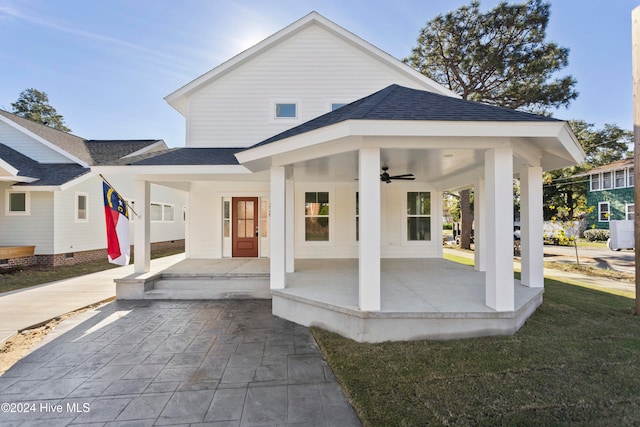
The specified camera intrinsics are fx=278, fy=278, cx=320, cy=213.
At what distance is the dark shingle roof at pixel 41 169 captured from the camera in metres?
10.1

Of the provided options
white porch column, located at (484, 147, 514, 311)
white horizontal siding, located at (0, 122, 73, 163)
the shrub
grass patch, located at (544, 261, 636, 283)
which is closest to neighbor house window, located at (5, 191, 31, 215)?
white horizontal siding, located at (0, 122, 73, 163)

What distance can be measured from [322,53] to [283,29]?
1350 mm

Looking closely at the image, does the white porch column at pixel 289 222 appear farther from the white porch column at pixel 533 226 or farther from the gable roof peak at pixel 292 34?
the gable roof peak at pixel 292 34

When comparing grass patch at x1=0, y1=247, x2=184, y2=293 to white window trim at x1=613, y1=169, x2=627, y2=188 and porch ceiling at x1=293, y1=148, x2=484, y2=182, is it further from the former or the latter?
white window trim at x1=613, y1=169, x2=627, y2=188

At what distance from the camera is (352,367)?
319 centimetres

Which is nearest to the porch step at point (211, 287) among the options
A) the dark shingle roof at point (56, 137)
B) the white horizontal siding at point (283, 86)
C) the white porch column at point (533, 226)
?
the white horizontal siding at point (283, 86)

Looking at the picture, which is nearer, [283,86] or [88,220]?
[283,86]

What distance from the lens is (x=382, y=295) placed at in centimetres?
461

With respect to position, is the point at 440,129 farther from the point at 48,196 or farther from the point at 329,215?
the point at 48,196

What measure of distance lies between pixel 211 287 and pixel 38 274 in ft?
22.7

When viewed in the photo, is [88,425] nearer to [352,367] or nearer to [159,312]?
[352,367]

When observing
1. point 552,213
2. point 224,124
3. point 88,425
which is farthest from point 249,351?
point 552,213

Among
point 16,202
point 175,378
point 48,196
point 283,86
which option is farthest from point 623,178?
point 16,202

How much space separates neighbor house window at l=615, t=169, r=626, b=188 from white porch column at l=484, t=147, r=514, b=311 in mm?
26500
